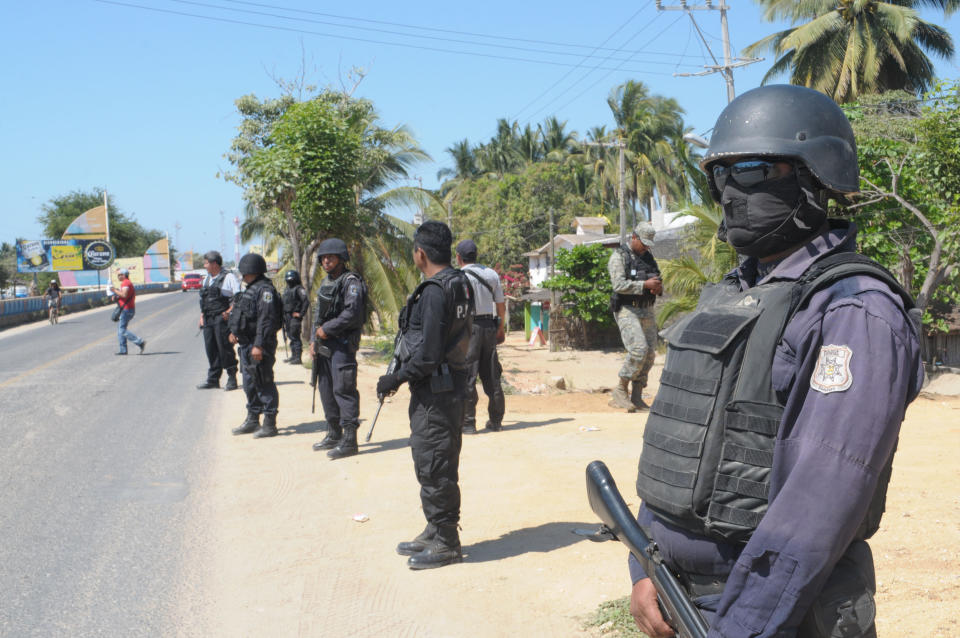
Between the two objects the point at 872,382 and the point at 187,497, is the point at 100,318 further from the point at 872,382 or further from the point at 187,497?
the point at 872,382

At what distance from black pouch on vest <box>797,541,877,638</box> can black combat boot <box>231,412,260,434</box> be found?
764 cm

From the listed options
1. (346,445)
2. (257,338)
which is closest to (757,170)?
(346,445)

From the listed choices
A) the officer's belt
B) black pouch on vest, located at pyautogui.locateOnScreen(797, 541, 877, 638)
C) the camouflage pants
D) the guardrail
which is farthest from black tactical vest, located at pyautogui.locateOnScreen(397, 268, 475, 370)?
the guardrail

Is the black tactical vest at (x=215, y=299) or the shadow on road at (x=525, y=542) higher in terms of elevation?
the black tactical vest at (x=215, y=299)

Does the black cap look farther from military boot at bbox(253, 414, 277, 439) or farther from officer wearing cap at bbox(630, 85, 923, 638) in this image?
officer wearing cap at bbox(630, 85, 923, 638)

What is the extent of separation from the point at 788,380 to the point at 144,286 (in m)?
71.9

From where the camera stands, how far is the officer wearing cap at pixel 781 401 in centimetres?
149

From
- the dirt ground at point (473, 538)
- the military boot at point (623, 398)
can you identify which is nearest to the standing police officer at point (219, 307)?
the dirt ground at point (473, 538)

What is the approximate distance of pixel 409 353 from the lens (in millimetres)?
4727

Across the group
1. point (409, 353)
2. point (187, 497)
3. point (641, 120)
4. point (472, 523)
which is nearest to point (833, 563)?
point (409, 353)

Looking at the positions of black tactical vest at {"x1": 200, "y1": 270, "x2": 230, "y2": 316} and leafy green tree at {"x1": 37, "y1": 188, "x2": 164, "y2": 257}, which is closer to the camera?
black tactical vest at {"x1": 200, "y1": 270, "x2": 230, "y2": 316}

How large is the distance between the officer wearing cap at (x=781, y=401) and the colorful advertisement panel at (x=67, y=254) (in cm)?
5778

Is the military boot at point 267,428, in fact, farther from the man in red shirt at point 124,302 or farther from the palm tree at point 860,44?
the palm tree at point 860,44

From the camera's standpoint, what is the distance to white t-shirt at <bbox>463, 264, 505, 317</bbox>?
785cm
